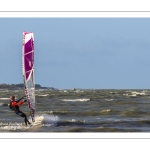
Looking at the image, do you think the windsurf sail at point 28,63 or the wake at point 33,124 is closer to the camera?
the windsurf sail at point 28,63

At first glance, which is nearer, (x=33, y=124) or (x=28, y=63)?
(x=28, y=63)

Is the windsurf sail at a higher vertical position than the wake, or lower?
higher

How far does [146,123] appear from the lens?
20.3 meters

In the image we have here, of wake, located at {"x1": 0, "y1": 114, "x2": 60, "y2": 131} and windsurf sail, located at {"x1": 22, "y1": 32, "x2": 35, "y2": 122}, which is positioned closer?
windsurf sail, located at {"x1": 22, "y1": 32, "x2": 35, "y2": 122}

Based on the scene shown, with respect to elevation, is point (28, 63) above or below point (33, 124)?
above

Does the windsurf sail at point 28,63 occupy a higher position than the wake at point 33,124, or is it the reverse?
the windsurf sail at point 28,63
